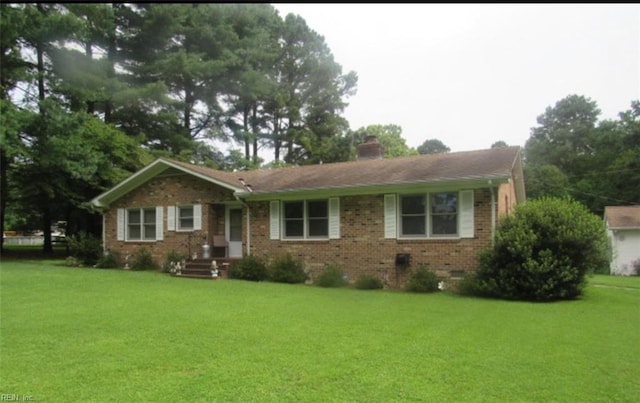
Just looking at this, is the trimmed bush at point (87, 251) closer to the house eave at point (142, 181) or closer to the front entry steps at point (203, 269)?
the house eave at point (142, 181)

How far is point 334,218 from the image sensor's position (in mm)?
13852

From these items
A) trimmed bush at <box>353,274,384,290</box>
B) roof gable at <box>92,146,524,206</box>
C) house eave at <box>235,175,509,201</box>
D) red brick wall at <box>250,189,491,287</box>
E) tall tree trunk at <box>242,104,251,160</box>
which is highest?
tall tree trunk at <box>242,104,251,160</box>

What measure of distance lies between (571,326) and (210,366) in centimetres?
579

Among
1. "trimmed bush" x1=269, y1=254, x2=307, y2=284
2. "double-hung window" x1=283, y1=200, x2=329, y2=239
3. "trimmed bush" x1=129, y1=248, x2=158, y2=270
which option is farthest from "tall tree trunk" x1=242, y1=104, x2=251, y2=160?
"trimmed bush" x1=269, y1=254, x2=307, y2=284

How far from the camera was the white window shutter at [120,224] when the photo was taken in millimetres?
17572

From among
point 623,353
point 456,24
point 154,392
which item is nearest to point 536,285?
point 623,353

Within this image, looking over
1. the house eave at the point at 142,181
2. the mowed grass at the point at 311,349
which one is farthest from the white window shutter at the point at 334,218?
the mowed grass at the point at 311,349

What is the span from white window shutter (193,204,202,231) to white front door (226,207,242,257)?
955mm

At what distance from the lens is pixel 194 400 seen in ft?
13.0

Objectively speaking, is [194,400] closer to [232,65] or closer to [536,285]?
[536,285]

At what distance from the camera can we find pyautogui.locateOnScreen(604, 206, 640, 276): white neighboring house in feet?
86.4

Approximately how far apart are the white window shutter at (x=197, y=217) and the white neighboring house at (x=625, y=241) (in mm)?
23054

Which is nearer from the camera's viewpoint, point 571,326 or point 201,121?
point 571,326

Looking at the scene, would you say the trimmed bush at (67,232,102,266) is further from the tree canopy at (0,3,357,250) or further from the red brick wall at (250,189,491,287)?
the red brick wall at (250,189,491,287)
